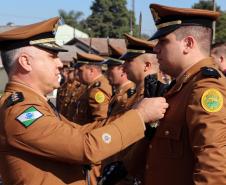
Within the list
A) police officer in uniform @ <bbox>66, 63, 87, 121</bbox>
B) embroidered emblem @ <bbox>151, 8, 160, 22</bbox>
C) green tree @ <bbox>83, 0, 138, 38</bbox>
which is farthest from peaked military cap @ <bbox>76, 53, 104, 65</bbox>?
green tree @ <bbox>83, 0, 138, 38</bbox>

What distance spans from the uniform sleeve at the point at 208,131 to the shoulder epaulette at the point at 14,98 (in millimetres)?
980

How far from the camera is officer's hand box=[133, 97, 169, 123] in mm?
2799

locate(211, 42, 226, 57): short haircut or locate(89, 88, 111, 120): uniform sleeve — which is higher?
locate(211, 42, 226, 57): short haircut

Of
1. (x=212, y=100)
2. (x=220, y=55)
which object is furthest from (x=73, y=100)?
(x=212, y=100)

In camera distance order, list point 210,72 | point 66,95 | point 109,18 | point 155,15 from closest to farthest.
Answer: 1. point 210,72
2. point 155,15
3. point 66,95
4. point 109,18

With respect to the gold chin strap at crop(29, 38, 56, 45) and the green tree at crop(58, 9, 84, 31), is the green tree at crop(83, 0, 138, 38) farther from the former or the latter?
the gold chin strap at crop(29, 38, 56, 45)

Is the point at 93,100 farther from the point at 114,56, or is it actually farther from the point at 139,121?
the point at 139,121

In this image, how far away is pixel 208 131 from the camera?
2514 mm

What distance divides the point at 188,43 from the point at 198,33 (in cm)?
9

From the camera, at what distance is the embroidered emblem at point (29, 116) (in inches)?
105

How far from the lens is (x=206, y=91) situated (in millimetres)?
2641

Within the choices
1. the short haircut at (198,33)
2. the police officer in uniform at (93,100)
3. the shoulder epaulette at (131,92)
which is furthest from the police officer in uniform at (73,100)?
the short haircut at (198,33)

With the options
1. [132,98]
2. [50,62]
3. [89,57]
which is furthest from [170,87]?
[89,57]

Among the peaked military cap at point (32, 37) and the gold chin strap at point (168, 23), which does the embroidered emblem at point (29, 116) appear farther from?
the gold chin strap at point (168, 23)
